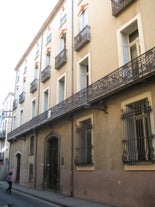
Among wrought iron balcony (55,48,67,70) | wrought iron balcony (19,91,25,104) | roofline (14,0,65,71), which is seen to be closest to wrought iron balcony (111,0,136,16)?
wrought iron balcony (55,48,67,70)

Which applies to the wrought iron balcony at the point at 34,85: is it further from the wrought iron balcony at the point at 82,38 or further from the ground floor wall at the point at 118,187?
the ground floor wall at the point at 118,187

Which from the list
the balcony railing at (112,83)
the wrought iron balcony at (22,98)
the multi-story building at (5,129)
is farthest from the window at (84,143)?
the multi-story building at (5,129)

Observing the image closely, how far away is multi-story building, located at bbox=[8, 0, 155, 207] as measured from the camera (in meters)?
9.99

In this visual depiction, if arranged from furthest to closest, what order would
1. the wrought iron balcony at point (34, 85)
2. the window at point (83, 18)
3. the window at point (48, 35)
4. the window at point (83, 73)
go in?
the wrought iron balcony at point (34, 85), the window at point (48, 35), the window at point (83, 18), the window at point (83, 73)

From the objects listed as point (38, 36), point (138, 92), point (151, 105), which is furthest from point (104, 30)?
point (38, 36)

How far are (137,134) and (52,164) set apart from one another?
883 cm

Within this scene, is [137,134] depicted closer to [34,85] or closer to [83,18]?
[83,18]

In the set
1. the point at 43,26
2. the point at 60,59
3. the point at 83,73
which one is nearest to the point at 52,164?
the point at 83,73

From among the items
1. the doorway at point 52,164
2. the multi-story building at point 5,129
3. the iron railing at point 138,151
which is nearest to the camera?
the iron railing at point 138,151

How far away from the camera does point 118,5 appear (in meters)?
12.2

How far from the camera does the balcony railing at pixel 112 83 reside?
31.7ft

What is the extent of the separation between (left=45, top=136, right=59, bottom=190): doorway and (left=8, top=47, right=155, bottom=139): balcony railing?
194 centimetres

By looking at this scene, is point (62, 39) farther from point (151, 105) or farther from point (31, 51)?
point (151, 105)

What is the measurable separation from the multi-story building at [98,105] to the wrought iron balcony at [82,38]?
0.06m
